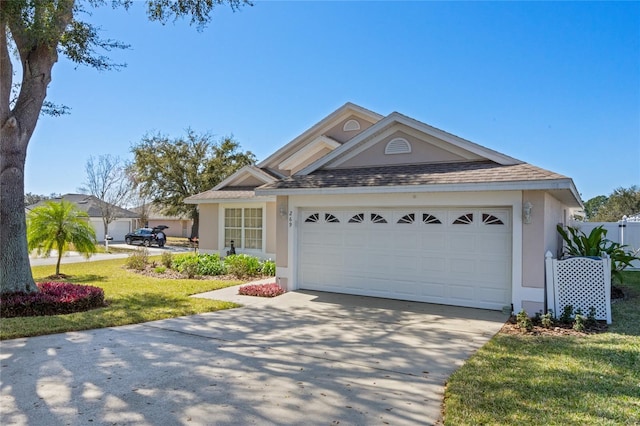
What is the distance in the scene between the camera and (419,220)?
31.6 feet

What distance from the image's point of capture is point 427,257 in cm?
951

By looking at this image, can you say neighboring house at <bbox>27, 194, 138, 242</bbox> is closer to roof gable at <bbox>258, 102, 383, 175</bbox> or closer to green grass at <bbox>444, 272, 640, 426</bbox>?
roof gable at <bbox>258, 102, 383, 175</bbox>

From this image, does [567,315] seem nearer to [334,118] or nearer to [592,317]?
[592,317]

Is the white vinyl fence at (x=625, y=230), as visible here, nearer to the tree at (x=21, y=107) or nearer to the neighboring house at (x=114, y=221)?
the tree at (x=21, y=107)

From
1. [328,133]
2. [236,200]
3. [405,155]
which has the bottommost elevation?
[236,200]

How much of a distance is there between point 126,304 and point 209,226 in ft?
30.6

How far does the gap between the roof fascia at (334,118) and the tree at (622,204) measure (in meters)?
39.2

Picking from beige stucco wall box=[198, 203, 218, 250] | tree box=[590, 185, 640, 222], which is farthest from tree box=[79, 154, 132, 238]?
tree box=[590, 185, 640, 222]

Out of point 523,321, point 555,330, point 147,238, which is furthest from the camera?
point 147,238

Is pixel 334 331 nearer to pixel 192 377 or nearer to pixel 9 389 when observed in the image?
pixel 192 377

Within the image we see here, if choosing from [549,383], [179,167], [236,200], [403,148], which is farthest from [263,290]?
[179,167]

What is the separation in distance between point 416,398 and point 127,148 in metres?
39.7

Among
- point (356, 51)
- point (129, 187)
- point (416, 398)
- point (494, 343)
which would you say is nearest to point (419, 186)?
point (494, 343)

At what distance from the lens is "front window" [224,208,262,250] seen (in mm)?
17203
